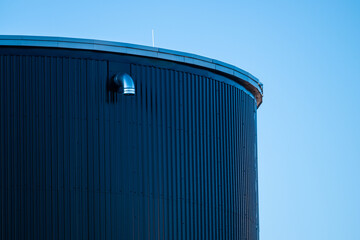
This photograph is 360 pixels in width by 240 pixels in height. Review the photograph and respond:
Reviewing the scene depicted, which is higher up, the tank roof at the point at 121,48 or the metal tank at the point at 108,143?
the tank roof at the point at 121,48

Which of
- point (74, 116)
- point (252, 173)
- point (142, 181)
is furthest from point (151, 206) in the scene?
point (252, 173)

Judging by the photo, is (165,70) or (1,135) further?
(165,70)

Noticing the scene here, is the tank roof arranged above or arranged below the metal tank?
above

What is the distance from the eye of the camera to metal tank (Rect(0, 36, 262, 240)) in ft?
82.3

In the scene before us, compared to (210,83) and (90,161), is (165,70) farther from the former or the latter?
(90,161)

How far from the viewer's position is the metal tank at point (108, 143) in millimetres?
25078

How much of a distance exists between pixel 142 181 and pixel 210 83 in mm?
4298

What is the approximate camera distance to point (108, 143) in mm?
25891

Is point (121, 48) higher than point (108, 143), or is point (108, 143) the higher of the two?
point (121, 48)

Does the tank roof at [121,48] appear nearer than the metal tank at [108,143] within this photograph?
No

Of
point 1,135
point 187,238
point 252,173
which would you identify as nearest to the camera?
point 1,135

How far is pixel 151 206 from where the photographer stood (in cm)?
2622

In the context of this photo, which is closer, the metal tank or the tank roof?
the metal tank

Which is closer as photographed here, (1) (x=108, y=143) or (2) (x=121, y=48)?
(1) (x=108, y=143)
